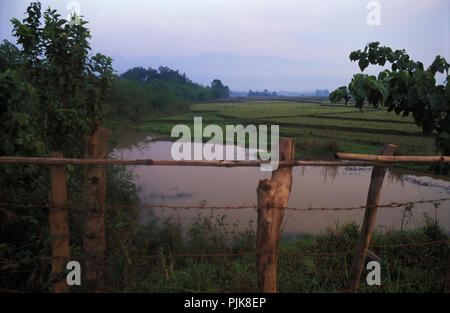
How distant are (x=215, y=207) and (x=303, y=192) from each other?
6543mm

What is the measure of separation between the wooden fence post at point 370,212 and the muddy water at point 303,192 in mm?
3086

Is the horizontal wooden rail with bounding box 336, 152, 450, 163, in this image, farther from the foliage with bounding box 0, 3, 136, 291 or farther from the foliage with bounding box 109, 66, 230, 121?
the foliage with bounding box 109, 66, 230, 121

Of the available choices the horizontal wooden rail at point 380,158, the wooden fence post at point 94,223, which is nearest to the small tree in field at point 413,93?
the horizontal wooden rail at point 380,158

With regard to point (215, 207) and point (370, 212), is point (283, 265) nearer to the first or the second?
point (370, 212)

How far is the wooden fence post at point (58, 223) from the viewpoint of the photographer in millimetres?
2557

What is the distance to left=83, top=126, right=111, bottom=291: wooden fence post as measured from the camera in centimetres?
279

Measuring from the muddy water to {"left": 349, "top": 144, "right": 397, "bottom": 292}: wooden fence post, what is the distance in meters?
A: 3.09

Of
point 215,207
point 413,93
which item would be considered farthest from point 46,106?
point 413,93

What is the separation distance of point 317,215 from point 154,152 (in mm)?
8424

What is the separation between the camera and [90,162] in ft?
7.91
